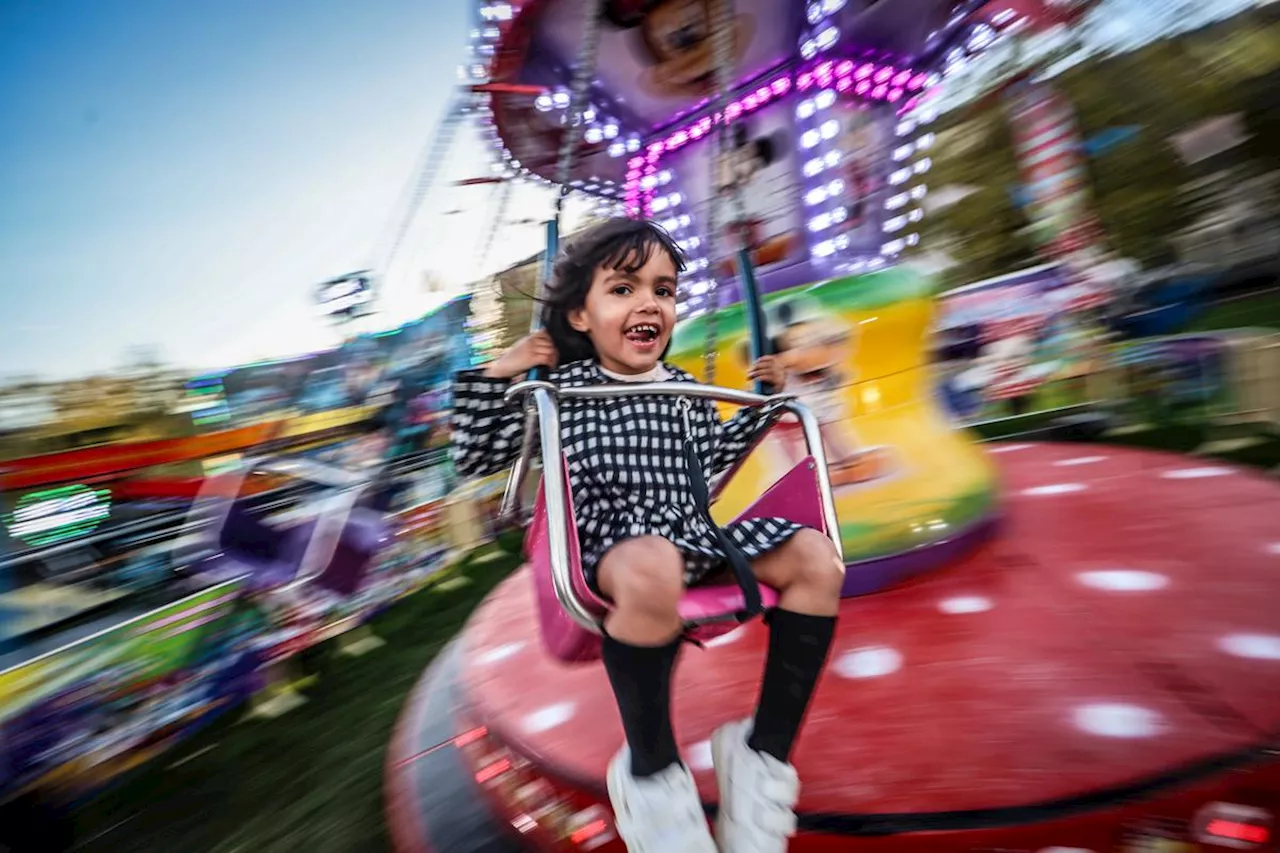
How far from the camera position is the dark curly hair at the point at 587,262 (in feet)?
3.69

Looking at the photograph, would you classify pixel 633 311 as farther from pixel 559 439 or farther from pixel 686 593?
pixel 686 593

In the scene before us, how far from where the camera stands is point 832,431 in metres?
2.09

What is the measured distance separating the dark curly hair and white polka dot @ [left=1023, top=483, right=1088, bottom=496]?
194cm

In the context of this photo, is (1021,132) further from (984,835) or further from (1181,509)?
(984,835)

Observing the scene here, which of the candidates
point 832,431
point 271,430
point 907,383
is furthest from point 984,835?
point 271,430

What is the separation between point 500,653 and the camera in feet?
6.29

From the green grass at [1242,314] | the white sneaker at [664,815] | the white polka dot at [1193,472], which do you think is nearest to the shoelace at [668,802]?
the white sneaker at [664,815]

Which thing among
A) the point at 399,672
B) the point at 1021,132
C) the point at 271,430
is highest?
the point at 1021,132

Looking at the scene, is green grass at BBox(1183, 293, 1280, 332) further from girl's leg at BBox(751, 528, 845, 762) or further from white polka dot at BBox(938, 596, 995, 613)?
girl's leg at BBox(751, 528, 845, 762)

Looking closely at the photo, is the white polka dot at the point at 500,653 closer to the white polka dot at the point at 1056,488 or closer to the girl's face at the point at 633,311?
the girl's face at the point at 633,311

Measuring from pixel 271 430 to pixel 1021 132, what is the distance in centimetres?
383

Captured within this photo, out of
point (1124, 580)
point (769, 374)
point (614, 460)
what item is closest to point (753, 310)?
point (769, 374)

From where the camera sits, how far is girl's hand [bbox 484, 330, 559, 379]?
112 centimetres

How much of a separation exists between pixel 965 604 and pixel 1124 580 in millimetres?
379
